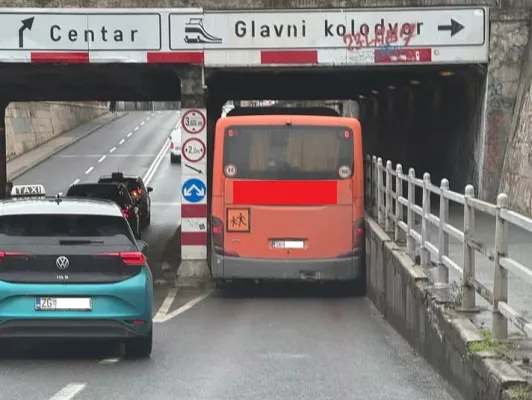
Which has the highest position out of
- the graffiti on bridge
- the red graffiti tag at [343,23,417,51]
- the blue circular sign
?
the red graffiti tag at [343,23,417,51]

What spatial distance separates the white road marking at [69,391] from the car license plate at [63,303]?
96 cm

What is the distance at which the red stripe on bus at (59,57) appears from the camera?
693 inches

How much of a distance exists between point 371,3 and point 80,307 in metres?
10.1

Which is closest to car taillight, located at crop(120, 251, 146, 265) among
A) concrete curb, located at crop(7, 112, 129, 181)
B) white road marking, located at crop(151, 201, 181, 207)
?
white road marking, located at crop(151, 201, 181, 207)

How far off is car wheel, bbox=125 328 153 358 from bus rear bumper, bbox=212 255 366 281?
6014mm

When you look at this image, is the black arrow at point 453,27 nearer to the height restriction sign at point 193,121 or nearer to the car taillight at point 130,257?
the height restriction sign at point 193,121

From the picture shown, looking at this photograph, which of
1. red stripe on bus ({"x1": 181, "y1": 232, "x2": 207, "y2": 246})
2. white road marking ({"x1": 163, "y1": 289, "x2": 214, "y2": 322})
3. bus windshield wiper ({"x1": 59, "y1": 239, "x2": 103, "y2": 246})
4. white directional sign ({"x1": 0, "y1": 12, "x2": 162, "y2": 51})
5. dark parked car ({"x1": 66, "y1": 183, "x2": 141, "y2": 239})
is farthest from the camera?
dark parked car ({"x1": 66, "y1": 183, "x2": 141, "y2": 239})

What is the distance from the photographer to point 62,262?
9305mm

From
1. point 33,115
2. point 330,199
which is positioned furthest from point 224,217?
point 33,115

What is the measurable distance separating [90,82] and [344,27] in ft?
31.2

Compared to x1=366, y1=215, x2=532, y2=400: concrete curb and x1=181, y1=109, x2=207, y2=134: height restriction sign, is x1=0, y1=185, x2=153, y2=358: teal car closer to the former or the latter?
x1=366, y1=215, x2=532, y2=400: concrete curb

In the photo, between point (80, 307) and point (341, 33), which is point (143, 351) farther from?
point (341, 33)

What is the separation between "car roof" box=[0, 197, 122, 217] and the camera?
9.87 metres

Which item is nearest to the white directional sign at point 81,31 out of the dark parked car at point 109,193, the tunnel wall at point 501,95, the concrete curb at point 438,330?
the concrete curb at point 438,330
